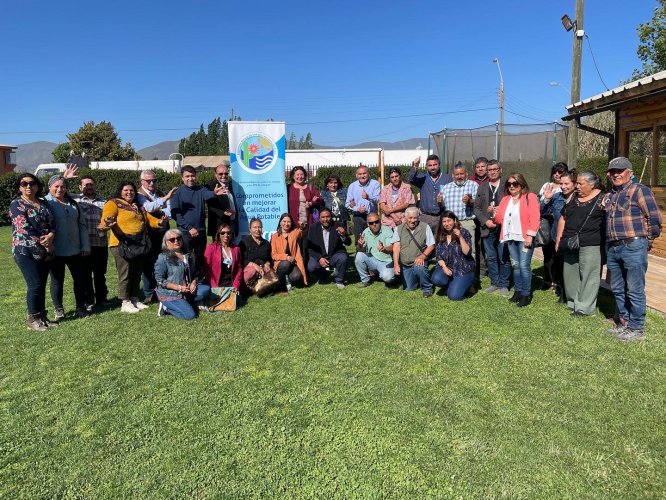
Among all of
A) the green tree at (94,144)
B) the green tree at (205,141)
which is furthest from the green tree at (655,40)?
the green tree at (205,141)

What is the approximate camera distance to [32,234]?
4.83 m

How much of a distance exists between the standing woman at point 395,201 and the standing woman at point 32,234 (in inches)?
171

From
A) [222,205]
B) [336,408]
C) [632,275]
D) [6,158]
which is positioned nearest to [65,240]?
[222,205]

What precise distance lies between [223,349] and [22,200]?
2642 millimetres

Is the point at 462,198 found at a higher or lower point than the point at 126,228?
higher

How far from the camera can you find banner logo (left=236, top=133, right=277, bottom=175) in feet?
21.9

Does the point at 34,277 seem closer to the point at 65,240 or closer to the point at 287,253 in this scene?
the point at 65,240

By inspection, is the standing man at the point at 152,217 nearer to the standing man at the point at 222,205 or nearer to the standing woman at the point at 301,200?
the standing man at the point at 222,205

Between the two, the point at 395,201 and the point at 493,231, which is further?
the point at 395,201

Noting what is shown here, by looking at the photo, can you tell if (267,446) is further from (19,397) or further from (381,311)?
(381,311)

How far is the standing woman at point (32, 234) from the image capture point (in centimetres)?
479

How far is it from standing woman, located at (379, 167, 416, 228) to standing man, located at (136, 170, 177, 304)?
3064 mm

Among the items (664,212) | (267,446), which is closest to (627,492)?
(267,446)

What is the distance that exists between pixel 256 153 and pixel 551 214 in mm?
4094
